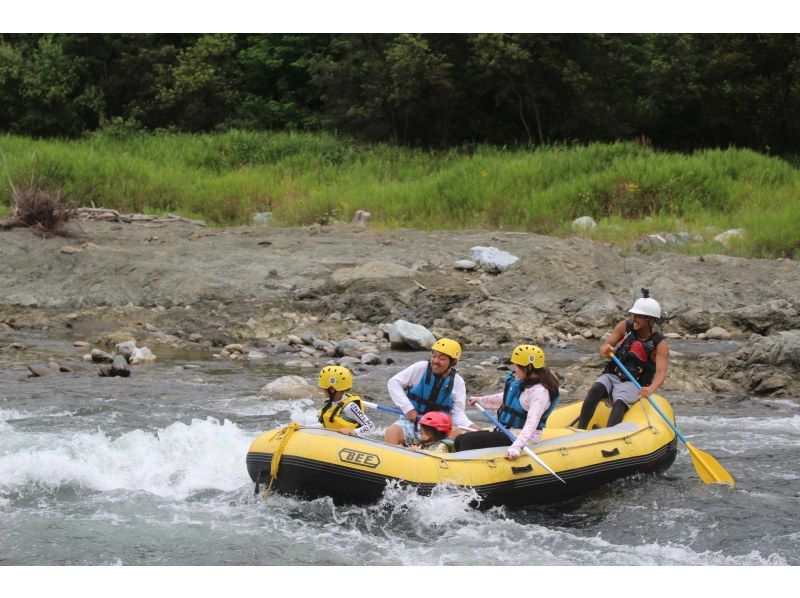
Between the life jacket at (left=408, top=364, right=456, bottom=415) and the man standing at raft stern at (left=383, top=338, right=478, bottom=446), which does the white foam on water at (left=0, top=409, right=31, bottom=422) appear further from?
the life jacket at (left=408, top=364, right=456, bottom=415)

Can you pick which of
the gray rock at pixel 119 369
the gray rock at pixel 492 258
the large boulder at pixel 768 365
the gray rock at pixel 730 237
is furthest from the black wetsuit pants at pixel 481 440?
the gray rock at pixel 730 237

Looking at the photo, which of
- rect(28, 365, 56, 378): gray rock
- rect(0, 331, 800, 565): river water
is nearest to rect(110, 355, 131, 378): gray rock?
rect(28, 365, 56, 378): gray rock

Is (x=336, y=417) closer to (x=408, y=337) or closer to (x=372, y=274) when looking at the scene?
(x=408, y=337)

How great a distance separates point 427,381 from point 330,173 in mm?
14932

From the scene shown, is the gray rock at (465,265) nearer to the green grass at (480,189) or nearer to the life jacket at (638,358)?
the green grass at (480,189)

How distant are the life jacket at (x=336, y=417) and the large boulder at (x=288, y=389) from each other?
2708 mm

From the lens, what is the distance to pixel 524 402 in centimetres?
749

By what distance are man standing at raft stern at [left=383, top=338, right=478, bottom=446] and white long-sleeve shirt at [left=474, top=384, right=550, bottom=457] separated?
0.53 metres

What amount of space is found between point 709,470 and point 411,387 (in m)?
2.38

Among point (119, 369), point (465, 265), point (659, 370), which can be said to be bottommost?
point (119, 369)

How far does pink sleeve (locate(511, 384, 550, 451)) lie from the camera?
7.14 m

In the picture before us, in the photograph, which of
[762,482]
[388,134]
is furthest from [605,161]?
[762,482]

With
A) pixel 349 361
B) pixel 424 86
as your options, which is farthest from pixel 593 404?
pixel 424 86

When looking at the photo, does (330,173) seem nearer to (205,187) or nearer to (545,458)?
(205,187)
